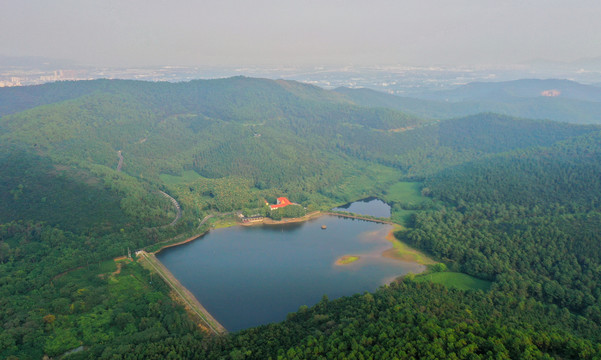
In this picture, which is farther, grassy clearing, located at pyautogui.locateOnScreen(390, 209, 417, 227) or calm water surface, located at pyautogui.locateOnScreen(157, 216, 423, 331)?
grassy clearing, located at pyautogui.locateOnScreen(390, 209, 417, 227)

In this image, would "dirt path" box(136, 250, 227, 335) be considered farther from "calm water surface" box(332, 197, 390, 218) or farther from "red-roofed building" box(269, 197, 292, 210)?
"calm water surface" box(332, 197, 390, 218)

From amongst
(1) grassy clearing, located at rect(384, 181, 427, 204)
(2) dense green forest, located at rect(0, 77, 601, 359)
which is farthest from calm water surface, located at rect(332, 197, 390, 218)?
(1) grassy clearing, located at rect(384, 181, 427, 204)

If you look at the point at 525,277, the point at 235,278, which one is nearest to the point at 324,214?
the point at 235,278

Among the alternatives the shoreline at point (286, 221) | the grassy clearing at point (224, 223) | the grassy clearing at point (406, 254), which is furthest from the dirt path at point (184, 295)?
the grassy clearing at point (406, 254)

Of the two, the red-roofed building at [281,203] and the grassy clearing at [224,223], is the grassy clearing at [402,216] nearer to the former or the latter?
the red-roofed building at [281,203]

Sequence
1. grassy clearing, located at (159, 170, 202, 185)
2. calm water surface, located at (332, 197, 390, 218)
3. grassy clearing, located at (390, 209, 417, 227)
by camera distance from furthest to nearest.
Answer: grassy clearing, located at (159, 170, 202, 185) → calm water surface, located at (332, 197, 390, 218) → grassy clearing, located at (390, 209, 417, 227)

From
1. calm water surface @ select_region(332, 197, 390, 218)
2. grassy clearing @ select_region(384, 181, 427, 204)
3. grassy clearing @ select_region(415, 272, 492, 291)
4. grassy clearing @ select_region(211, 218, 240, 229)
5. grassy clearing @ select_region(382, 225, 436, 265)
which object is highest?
grassy clearing @ select_region(415, 272, 492, 291)

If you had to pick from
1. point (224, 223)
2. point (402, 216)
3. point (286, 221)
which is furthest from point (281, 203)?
point (402, 216)
